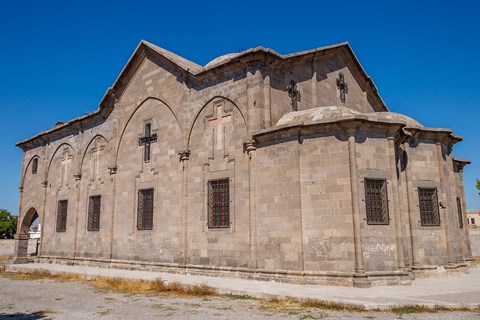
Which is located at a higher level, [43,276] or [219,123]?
[219,123]

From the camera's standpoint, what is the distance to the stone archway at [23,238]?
83.6ft

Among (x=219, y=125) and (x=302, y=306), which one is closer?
(x=302, y=306)

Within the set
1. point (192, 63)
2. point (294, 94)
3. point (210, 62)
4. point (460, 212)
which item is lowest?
point (460, 212)

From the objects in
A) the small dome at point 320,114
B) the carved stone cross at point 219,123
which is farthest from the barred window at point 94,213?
the small dome at point 320,114

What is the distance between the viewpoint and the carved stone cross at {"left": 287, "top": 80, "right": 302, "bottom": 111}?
668 inches

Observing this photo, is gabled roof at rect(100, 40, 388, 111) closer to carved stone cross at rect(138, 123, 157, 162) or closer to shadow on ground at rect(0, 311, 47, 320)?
carved stone cross at rect(138, 123, 157, 162)

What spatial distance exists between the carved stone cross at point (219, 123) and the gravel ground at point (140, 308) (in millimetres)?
6930

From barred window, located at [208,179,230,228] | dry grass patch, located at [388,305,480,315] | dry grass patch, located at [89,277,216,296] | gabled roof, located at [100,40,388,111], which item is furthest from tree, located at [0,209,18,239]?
dry grass patch, located at [388,305,480,315]

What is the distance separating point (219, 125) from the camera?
55.1ft

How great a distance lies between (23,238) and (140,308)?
20153 millimetres

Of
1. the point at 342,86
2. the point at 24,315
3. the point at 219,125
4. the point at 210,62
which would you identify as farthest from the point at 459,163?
the point at 24,315

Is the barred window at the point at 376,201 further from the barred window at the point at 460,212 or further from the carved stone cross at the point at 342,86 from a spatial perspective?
the carved stone cross at the point at 342,86

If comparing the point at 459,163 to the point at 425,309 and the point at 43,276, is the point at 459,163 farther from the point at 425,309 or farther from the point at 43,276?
the point at 43,276

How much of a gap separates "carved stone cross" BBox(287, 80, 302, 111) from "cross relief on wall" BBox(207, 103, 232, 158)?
2.76 m
